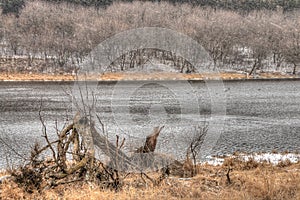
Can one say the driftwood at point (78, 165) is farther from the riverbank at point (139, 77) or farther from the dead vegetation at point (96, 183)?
the riverbank at point (139, 77)

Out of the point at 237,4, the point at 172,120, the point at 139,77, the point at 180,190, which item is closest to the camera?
the point at 180,190

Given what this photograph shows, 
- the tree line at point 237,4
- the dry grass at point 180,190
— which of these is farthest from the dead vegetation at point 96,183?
the tree line at point 237,4

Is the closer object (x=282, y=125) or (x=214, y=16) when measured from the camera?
(x=282, y=125)

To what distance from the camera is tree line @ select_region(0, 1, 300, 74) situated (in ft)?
307

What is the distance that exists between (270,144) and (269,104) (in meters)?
18.0

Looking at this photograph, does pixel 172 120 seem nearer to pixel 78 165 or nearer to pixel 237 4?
pixel 78 165

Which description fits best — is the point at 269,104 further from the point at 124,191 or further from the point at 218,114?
the point at 124,191

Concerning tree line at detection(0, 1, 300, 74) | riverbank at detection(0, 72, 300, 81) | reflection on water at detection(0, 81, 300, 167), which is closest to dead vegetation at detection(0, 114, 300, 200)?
reflection on water at detection(0, 81, 300, 167)

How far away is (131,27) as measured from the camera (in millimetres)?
104125

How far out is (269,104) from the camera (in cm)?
3925

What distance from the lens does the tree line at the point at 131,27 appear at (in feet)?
307

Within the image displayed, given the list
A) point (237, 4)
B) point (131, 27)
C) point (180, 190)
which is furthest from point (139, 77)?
point (237, 4)

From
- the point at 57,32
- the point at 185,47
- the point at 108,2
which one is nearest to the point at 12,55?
the point at 57,32

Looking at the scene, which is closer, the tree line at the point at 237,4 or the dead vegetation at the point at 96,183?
the dead vegetation at the point at 96,183
